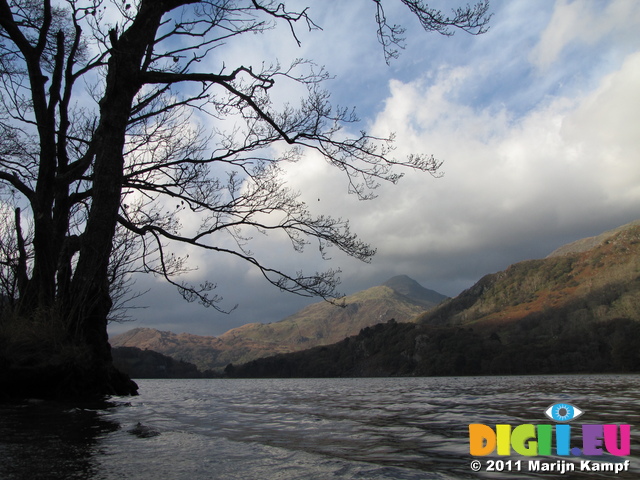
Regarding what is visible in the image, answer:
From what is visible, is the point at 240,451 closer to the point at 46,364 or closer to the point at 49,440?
the point at 49,440

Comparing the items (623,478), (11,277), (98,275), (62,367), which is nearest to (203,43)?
(98,275)

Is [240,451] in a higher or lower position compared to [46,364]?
lower

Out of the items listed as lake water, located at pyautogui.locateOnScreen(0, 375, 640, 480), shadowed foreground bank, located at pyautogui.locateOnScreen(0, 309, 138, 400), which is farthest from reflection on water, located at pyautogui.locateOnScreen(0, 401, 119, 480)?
shadowed foreground bank, located at pyautogui.locateOnScreen(0, 309, 138, 400)

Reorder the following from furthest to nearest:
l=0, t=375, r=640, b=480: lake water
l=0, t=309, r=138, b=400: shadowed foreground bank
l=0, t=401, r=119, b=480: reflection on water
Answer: l=0, t=309, r=138, b=400: shadowed foreground bank → l=0, t=375, r=640, b=480: lake water → l=0, t=401, r=119, b=480: reflection on water

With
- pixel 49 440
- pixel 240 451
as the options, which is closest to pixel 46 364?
pixel 49 440

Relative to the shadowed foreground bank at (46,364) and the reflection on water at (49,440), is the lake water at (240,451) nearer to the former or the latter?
the reflection on water at (49,440)

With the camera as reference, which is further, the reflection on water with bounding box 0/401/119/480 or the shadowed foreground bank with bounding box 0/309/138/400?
the shadowed foreground bank with bounding box 0/309/138/400

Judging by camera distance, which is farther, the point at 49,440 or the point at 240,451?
the point at 49,440

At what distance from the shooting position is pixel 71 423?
170 inches

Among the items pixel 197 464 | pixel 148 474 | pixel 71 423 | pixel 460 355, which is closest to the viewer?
pixel 148 474

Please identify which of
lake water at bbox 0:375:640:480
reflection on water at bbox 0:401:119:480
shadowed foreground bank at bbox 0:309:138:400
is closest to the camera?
reflection on water at bbox 0:401:119:480

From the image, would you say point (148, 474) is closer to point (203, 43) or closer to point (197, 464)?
point (197, 464)

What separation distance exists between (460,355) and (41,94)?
181 metres

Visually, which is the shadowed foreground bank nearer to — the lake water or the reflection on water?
the reflection on water
